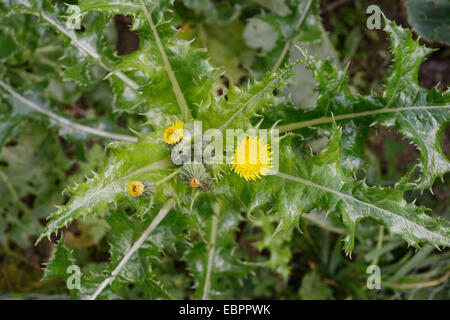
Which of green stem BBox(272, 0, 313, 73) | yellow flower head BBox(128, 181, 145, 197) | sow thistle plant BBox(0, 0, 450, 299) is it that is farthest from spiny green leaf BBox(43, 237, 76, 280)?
green stem BBox(272, 0, 313, 73)

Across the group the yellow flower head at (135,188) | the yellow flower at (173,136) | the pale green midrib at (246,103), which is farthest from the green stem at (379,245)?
the yellow flower head at (135,188)

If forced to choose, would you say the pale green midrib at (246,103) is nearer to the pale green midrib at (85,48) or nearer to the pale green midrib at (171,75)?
the pale green midrib at (171,75)

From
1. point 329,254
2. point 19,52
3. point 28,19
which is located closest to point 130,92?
point 28,19

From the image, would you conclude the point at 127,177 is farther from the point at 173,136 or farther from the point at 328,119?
the point at 328,119

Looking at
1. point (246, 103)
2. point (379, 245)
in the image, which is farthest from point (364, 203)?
point (379, 245)

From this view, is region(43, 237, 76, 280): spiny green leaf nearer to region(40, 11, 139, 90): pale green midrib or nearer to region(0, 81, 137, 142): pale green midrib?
region(0, 81, 137, 142): pale green midrib

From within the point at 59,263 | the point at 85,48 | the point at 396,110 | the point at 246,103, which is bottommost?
the point at 59,263

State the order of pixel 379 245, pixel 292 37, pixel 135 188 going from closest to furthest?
pixel 135 188 < pixel 292 37 < pixel 379 245

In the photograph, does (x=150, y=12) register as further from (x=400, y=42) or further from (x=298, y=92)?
(x=298, y=92)

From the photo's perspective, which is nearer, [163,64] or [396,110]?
[163,64]
